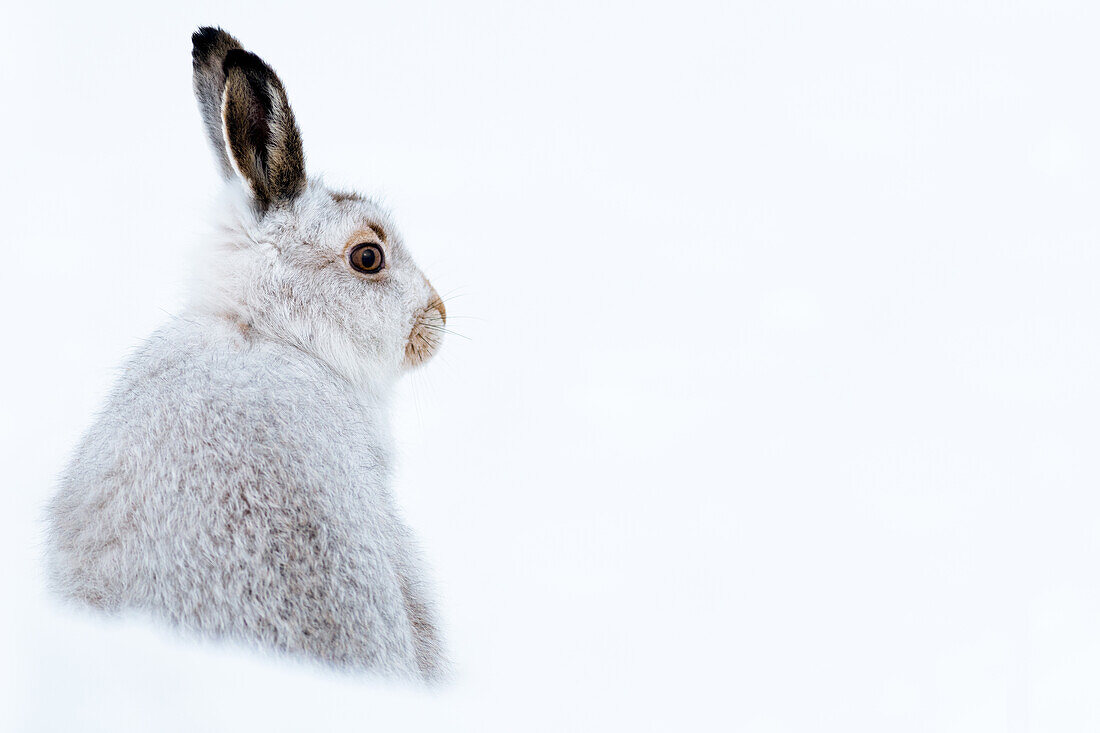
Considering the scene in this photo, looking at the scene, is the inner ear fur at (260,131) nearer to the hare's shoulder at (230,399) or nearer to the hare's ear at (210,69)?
the hare's ear at (210,69)

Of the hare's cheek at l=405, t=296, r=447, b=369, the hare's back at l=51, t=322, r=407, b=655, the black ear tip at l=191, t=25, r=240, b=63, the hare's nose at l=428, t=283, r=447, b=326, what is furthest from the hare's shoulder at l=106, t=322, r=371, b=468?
the black ear tip at l=191, t=25, r=240, b=63

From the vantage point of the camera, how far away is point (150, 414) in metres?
1.71

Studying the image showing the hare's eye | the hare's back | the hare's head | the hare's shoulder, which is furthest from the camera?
the hare's eye

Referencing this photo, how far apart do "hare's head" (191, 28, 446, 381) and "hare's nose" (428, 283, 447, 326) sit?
0.27ft

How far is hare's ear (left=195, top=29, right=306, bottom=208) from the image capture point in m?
1.78

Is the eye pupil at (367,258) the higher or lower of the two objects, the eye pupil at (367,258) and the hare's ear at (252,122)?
the lower

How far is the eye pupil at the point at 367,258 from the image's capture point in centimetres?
205

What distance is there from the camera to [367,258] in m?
2.06

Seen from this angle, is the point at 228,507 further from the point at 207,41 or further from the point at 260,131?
the point at 207,41

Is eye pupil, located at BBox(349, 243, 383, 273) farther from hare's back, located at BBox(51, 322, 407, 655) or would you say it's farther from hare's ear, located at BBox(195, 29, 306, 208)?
hare's back, located at BBox(51, 322, 407, 655)

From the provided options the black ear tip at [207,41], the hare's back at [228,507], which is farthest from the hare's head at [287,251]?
the hare's back at [228,507]

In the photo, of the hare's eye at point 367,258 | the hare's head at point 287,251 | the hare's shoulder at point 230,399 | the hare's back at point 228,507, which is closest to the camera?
the hare's back at point 228,507

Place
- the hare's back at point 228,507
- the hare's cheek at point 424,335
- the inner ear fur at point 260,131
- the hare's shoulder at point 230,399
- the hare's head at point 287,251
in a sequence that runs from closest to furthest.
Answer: the hare's back at point 228,507 → the hare's shoulder at point 230,399 → the inner ear fur at point 260,131 → the hare's head at point 287,251 → the hare's cheek at point 424,335

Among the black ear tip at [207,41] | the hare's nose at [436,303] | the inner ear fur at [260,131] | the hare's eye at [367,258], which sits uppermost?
the black ear tip at [207,41]
